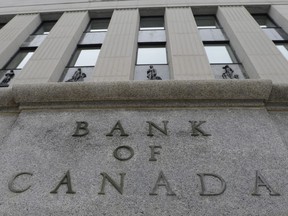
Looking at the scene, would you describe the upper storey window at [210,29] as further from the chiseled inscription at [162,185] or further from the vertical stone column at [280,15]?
the chiseled inscription at [162,185]

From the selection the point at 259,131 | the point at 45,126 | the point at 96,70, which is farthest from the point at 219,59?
the point at 45,126

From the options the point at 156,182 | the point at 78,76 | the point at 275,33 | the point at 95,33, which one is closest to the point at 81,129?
the point at 156,182

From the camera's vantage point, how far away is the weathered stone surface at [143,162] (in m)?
4.60

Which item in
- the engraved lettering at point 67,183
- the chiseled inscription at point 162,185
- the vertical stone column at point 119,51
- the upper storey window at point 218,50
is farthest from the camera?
the upper storey window at point 218,50

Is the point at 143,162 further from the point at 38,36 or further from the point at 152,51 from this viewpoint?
the point at 38,36

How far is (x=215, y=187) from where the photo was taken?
188 inches

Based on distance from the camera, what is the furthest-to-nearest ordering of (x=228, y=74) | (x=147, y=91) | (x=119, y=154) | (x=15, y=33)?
1. (x=15, y=33)
2. (x=228, y=74)
3. (x=147, y=91)
4. (x=119, y=154)

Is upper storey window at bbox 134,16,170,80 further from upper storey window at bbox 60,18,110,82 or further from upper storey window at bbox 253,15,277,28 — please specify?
upper storey window at bbox 253,15,277,28

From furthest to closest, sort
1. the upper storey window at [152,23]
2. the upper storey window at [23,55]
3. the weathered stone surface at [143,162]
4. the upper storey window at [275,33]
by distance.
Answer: the upper storey window at [152,23] → the upper storey window at [275,33] → the upper storey window at [23,55] → the weathered stone surface at [143,162]

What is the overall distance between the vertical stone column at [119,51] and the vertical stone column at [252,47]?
3743mm

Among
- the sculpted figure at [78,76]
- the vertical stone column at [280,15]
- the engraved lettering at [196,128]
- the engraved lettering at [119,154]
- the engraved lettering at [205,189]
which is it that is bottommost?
the engraved lettering at [205,189]

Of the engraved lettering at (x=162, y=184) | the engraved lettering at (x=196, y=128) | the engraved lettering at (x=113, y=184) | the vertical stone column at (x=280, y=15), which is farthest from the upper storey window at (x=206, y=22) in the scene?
the engraved lettering at (x=113, y=184)

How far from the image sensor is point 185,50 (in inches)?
376

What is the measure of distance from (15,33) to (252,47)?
Answer: 30.4 feet
